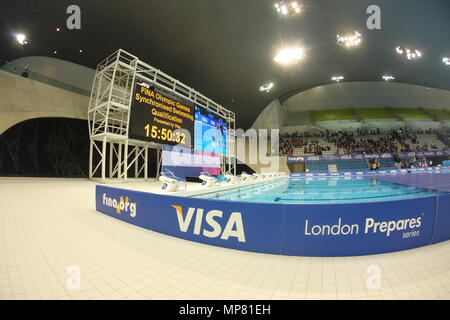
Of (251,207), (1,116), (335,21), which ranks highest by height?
(335,21)

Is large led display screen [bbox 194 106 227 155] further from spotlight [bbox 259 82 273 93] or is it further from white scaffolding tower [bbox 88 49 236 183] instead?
spotlight [bbox 259 82 273 93]

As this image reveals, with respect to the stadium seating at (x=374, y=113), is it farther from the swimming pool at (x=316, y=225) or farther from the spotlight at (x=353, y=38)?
the swimming pool at (x=316, y=225)

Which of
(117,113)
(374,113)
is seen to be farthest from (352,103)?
(117,113)

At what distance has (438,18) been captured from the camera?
32.4 feet

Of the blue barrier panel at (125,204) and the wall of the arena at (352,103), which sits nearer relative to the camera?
the blue barrier panel at (125,204)

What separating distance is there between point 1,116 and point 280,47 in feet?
54.0

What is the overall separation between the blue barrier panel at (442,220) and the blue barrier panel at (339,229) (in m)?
1.06

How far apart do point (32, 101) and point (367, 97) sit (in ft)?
113

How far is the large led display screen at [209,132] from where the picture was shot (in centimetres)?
1231

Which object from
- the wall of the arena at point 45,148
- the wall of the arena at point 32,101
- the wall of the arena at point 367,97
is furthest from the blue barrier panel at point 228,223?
the wall of the arena at point 367,97

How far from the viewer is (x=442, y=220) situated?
2947 millimetres
